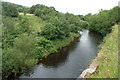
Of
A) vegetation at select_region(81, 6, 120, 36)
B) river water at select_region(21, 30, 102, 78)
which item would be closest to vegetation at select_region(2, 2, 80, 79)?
river water at select_region(21, 30, 102, 78)

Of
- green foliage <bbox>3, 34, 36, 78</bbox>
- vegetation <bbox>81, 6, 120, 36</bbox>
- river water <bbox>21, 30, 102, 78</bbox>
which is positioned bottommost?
river water <bbox>21, 30, 102, 78</bbox>

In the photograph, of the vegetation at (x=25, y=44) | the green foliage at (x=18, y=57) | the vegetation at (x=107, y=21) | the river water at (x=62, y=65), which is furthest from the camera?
the vegetation at (x=107, y=21)

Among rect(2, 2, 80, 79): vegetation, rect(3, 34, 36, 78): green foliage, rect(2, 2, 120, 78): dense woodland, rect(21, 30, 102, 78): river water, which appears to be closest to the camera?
rect(3, 34, 36, 78): green foliage

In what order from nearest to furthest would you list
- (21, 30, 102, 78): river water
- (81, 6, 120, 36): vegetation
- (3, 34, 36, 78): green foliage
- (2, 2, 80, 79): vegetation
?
(3, 34, 36, 78): green foliage < (2, 2, 80, 79): vegetation < (21, 30, 102, 78): river water < (81, 6, 120, 36): vegetation

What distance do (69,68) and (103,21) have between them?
44.8 meters

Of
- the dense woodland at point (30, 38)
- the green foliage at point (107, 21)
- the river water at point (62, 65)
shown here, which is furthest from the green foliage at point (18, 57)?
the green foliage at point (107, 21)

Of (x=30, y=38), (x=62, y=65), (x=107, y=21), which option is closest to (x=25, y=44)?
(x=30, y=38)

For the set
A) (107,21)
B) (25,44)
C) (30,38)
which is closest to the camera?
(25,44)

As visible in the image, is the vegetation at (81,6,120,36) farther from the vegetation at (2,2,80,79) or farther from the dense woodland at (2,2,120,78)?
the vegetation at (2,2,80,79)

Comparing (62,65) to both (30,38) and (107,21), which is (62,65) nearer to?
(30,38)

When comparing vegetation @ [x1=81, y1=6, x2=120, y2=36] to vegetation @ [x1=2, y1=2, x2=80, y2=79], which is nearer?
vegetation @ [x1=2, y1=2, x2=80, y2=79]

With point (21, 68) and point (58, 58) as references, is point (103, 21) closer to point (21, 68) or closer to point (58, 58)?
point (58, 58)

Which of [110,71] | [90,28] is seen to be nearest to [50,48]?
[110,71]

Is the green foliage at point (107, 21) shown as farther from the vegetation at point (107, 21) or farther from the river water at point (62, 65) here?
the river water at point (62, 65)
